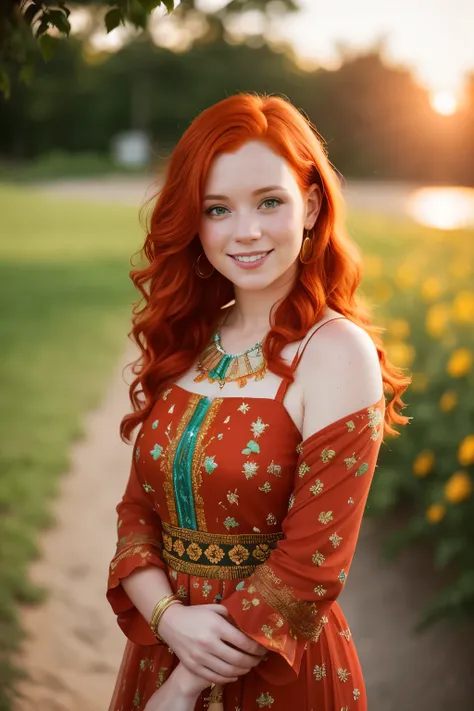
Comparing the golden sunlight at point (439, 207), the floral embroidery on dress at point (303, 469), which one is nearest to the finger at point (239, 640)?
the floral embroidery on dress at point (303, 469)

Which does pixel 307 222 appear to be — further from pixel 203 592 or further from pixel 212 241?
pixel 203 592

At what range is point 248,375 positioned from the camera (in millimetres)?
1694

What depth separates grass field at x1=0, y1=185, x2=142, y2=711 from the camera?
4.20m

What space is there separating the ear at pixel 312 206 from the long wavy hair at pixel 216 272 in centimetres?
1

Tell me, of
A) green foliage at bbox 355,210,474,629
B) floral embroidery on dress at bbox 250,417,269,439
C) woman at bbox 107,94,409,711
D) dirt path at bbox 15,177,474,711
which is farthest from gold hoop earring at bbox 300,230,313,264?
dirt path at bbox 15,177,474,711

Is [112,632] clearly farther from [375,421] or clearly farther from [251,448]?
[375,421]

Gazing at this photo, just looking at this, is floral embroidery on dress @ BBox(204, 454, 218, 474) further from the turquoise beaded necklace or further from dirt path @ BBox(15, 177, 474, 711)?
dirt path @ BBox(15, 177, 474, 711)

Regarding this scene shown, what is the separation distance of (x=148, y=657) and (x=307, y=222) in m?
0.99

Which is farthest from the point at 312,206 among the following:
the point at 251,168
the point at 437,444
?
the point at 437,444

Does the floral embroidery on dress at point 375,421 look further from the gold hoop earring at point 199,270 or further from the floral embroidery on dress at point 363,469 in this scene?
the gold hoop earring at point 199,270

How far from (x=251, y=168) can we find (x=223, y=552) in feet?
2.52

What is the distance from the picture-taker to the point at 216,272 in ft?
6.43

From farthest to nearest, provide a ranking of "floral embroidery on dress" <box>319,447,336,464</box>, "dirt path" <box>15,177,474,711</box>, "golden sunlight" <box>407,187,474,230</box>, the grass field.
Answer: "golden sunlight" <box>407,187,474,230</box> → the grass field → "dirt path" <box>15,177,474,711</box> → "floral embroidery on dress" <box>319,447,336,464</box>

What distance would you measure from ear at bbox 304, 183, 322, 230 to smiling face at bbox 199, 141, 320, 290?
0.04 meters
